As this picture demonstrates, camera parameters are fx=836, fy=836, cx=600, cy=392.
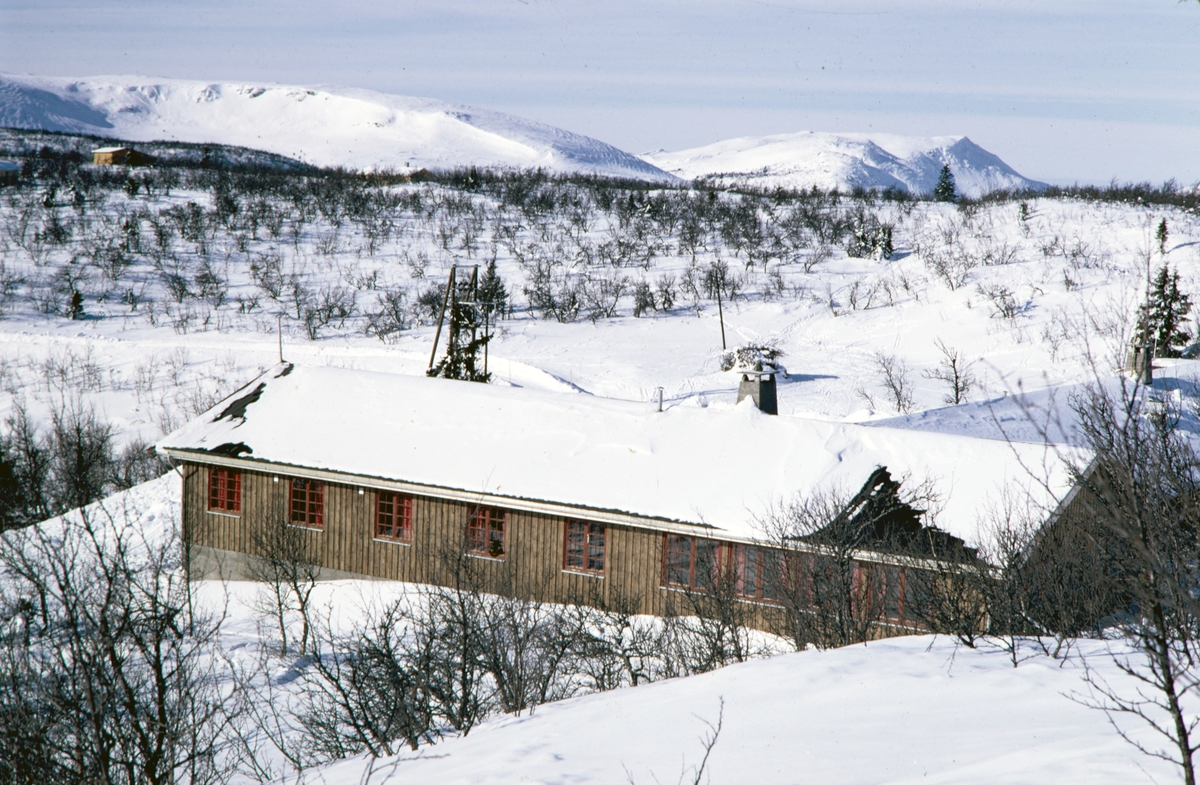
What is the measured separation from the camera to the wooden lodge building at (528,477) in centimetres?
1548

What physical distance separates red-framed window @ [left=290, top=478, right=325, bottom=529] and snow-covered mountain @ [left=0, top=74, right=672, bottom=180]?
113 meters

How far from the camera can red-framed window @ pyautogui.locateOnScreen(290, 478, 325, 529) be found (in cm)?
1917

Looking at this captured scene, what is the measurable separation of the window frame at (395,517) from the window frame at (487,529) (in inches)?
59.1

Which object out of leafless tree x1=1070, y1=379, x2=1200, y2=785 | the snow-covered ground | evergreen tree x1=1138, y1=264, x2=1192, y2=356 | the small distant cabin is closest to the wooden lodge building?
the snow-covered ground

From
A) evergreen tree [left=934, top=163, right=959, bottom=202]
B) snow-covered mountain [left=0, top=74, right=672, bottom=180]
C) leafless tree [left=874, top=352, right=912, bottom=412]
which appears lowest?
leafless tree [left=874, top=352, right=912, bottom=412]

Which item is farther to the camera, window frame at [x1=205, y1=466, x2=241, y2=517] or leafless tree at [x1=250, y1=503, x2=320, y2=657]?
window frame at [x1=205, y1=466, x2=241, y2=517]

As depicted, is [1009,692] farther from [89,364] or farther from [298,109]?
[298,109]

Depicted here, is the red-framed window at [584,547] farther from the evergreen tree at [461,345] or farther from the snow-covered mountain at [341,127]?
the snow-covered mountain at [341,127]

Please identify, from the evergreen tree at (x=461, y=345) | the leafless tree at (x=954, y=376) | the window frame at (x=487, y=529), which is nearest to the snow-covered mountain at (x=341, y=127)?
the leafless tree at (x=954, y=376)

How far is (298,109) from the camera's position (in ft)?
615

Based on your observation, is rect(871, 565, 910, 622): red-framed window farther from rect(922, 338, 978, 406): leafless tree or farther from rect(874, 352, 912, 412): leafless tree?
rect(922, 338, 978, 406): leafless tree

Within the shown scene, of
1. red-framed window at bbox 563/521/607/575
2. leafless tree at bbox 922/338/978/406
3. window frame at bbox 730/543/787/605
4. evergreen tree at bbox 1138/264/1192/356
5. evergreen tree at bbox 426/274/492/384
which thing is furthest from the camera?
leafless tree at bbox 922/338/978/406

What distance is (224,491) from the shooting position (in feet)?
65.7

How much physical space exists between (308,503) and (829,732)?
1415 cm
